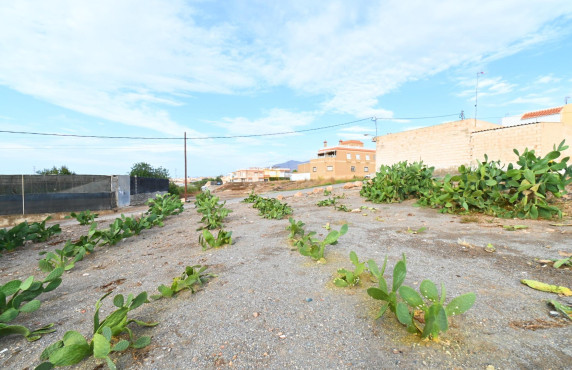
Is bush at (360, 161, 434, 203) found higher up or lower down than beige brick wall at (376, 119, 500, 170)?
lower down

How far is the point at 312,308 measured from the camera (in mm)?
1758

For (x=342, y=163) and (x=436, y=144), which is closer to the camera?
(x=436, y=144)

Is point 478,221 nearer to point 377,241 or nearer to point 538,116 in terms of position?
point 377,241

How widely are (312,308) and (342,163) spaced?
43.4 meters

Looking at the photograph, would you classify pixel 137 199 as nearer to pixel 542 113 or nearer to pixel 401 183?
pixel 401 183

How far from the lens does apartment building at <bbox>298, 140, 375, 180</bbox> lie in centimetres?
4306

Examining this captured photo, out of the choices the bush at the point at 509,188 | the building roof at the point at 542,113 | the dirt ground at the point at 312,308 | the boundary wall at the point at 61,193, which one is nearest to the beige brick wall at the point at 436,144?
the building roof at the point at 542,113

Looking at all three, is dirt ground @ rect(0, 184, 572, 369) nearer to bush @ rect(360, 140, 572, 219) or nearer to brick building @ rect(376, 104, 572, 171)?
bush @ rect(360, 140, 572, 219)

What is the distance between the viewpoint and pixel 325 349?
137cm

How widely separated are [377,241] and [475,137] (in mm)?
16419

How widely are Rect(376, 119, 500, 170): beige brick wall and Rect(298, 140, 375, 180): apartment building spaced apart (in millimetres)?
19150

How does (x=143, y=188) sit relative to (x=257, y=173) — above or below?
below

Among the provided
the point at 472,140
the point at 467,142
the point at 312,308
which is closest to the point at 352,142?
the point at 467,142

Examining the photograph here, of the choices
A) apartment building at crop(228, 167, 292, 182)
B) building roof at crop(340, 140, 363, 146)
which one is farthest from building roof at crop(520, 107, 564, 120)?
apartment building at crop(228, 167, 292, 182)
